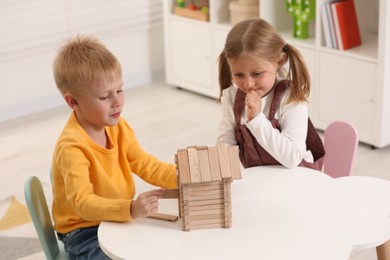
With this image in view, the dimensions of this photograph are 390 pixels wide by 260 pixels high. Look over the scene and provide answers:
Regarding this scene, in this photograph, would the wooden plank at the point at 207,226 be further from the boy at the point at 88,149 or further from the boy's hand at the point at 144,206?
the boy at the point at 88,149

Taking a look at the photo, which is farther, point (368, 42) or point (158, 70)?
point (158, 70)

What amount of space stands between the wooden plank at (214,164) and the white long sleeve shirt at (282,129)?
0.37m

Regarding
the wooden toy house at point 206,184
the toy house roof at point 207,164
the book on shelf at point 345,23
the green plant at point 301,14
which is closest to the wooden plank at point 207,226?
the wooden toy house at point 206,184

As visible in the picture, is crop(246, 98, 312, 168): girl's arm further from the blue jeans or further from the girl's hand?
the blue jeans

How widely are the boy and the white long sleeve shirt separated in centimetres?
27

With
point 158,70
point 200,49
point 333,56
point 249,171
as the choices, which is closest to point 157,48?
point 158,70

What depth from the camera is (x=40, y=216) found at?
6.66 ft

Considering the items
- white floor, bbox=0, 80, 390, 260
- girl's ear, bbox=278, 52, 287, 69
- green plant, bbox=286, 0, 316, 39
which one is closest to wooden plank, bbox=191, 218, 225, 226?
girl's ear, bbox=278, 52, 287, 69

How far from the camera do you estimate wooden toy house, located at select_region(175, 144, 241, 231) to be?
68.1 inches

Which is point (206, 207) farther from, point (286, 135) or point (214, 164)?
point (286, 135)

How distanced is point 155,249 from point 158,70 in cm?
315

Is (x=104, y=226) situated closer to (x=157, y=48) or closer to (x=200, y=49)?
(x=200, y=49)

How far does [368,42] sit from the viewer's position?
3697 millimetres

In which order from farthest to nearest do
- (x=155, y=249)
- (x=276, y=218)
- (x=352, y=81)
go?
(x=352, y=81), (x=276, y=218), (x=155, y=249)
